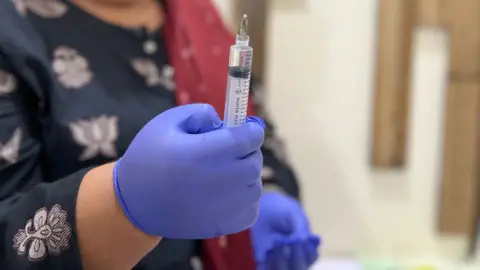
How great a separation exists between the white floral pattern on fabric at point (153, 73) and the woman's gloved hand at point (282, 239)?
0.64 ft

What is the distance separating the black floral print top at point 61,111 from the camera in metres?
0.56

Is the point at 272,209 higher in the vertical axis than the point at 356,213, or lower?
higher

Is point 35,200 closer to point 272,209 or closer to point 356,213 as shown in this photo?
point 272,209

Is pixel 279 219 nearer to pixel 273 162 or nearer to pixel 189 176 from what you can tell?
pixel 273 162

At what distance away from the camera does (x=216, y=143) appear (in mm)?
495

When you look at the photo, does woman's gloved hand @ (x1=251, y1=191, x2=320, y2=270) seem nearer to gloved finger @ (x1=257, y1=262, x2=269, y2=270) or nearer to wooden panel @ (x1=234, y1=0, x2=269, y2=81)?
gloved finger @ (x1=257, y1=262, x2=269, y2=270)

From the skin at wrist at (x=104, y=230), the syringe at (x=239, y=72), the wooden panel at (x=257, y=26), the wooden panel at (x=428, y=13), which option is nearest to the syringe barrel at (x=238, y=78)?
the syringe at (x=239, y=72)

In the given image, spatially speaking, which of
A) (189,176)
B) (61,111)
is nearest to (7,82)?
(61,111)

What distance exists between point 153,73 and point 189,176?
1.13 feet

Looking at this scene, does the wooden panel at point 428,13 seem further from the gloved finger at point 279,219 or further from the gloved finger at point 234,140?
the gloved finger at point 234,140

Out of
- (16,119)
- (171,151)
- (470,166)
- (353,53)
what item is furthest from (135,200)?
(470,166)

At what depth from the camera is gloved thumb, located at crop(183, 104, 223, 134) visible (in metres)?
0.53

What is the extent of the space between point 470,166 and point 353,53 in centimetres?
29

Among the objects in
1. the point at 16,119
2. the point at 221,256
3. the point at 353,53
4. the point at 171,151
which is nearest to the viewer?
the point at 171,151
